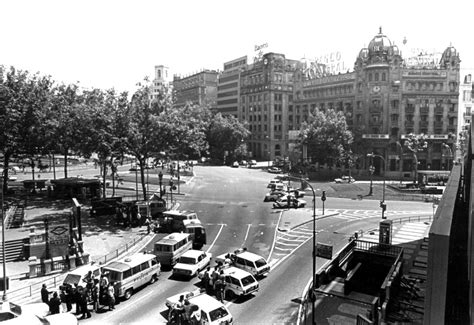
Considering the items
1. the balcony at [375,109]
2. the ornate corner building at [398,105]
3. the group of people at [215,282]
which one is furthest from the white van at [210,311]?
the balcony at [375,109]

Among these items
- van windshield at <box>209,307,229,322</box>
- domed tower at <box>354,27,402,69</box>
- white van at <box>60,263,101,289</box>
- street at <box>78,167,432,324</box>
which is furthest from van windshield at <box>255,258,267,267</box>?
domed tower at <box>354,27,402,69</box>

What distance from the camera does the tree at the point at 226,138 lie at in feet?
368

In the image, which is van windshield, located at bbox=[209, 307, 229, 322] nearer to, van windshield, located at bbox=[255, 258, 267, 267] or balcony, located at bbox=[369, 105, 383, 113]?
van windshield, located at bbox=[255, 258, 267, 267]

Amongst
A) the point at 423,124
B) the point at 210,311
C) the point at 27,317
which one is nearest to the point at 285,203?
the point at 210,311

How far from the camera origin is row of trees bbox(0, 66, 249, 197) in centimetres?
A: 4538

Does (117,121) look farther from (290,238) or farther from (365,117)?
(365,117)

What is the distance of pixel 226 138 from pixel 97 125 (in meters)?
68.6

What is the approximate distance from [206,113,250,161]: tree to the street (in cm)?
3344

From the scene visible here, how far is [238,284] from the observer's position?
24797 millimetres

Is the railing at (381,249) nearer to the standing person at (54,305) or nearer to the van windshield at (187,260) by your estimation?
the van windshield at (187,260)

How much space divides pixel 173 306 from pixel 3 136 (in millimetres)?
36010

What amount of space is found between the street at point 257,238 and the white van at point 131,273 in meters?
0.59

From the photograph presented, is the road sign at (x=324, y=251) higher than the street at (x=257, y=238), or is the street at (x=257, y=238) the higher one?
the road sign at (x=324, y=251)

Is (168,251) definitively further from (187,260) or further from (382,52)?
(382,52)
